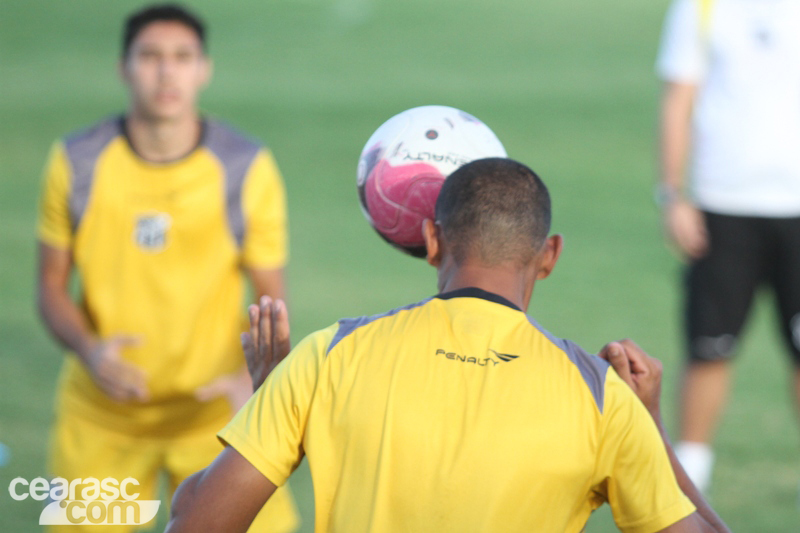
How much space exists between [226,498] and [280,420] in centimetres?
21

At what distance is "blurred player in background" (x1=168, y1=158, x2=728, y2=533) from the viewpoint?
2441mm

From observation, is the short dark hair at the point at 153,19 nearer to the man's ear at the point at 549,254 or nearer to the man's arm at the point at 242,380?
the man's arm at the point at 242,380

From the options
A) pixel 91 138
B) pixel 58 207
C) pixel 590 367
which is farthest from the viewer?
pixel 91 138

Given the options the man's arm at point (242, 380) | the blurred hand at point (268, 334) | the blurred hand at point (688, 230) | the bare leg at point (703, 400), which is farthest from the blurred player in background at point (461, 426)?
the blurred hand at point (688, 230)

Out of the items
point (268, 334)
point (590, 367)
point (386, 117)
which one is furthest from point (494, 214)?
point (386, 117)

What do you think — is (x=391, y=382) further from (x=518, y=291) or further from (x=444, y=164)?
(x=444, y=164)

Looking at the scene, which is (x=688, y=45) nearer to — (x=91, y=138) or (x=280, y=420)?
(x=91, y=138)

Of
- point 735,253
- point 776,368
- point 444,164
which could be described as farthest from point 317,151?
point 444,164

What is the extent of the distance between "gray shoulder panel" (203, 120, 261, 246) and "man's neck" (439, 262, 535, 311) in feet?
7.49

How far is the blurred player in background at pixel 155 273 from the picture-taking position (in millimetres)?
4695

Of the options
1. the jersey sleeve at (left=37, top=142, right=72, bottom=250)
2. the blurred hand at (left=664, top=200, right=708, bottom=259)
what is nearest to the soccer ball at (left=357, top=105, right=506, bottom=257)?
the jersey sleeve at (left=37, top=142, right=72, bottom=250)

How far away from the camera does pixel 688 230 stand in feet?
19.0

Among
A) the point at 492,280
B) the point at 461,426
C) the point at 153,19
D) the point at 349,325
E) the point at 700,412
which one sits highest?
the point at 153,19

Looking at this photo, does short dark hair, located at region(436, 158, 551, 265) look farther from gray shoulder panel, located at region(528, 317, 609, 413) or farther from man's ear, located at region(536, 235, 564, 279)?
gray shoulder panel, located at region(528, 317, 609, 413)
